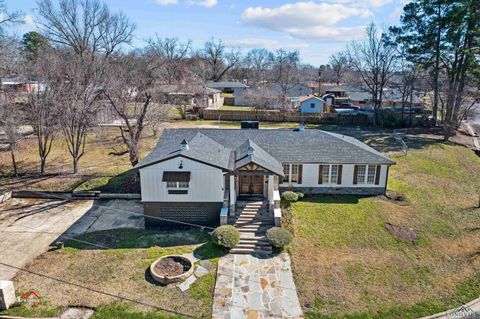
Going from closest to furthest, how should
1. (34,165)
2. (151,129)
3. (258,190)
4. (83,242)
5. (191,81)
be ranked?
(83,242) → (258,190) → (34,165) → (151,129) → (191,81)

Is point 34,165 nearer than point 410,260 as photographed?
No

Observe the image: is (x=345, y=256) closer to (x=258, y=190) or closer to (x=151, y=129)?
(x=258, y=190)

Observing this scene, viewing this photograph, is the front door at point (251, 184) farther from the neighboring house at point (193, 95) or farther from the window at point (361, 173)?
the neighboring house at point (193, 95)

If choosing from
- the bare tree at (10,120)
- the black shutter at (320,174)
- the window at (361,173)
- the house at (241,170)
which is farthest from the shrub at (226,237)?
the bare tree at (10,120)

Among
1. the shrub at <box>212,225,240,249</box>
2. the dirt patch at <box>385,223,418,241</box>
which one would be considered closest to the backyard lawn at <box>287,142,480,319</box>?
the dirt patch at <box>385,223,418,241</box>

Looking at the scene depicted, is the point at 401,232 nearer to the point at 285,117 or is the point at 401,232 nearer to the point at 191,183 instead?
the point at 191,183

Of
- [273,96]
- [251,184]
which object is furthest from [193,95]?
[251,184]

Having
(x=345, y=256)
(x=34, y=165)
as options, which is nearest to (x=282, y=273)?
(x=345, y=256)
